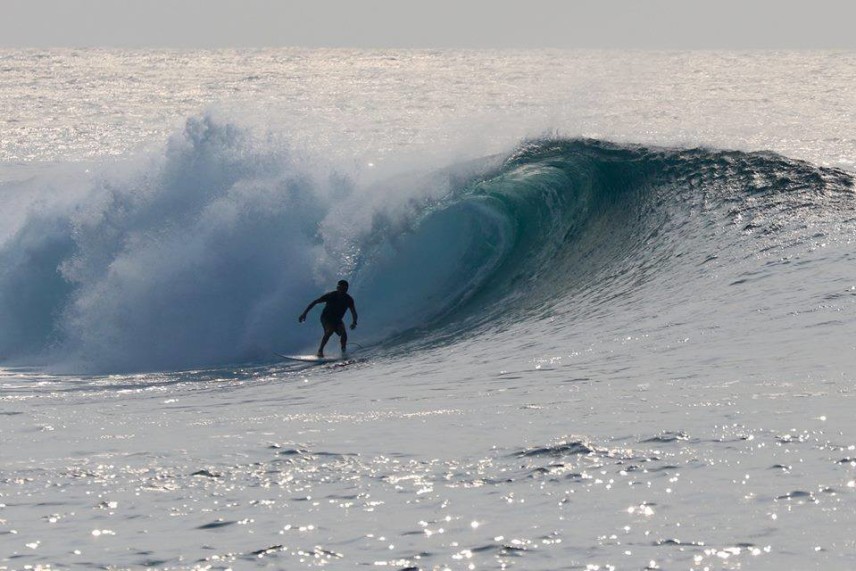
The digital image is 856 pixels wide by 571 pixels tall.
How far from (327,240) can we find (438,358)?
5.33 metres

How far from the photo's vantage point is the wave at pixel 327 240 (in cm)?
1680

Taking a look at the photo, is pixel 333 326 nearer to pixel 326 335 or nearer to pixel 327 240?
pixel 326 335

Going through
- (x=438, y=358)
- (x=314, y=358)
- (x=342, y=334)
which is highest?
(x=342, y=334)

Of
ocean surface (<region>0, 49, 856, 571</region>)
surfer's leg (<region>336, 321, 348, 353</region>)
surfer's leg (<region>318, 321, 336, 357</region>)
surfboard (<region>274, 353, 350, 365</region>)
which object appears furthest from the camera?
surfer's leg (<region>336, 321, 348, 353</region>)

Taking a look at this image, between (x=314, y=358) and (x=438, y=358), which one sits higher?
(x=314, y=358)

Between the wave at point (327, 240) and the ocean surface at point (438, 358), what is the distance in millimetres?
53

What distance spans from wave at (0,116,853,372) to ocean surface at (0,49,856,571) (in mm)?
53

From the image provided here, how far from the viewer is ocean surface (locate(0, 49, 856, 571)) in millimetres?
7137

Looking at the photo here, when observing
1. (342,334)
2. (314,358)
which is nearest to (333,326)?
(342,334)

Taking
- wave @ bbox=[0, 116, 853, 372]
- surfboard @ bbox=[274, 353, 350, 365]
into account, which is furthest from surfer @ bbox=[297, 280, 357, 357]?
wave @ bbox=[0, 116, 853, 372]

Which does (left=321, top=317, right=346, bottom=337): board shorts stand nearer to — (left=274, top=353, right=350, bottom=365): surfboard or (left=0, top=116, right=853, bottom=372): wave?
(left=274, top=353, right=350, bottom=365): surfboard

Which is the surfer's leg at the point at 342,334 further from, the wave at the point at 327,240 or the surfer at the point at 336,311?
the wave at the point at 327,240

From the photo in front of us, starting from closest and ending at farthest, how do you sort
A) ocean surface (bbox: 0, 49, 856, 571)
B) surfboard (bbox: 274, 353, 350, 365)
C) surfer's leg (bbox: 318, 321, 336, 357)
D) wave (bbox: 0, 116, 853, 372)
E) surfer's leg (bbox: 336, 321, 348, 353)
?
ocean surface (bbox: 0, 49, 856, 571) < surfboard (bbox: 274, 353, 350, 365) < surfer's leg (bbox: 318, 321, 336, 357) < surfer's leg (bbox: 336, 321, 348, 353) < wave (bbox: 0, 116, 853, 372)

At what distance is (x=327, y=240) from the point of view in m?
19.0
